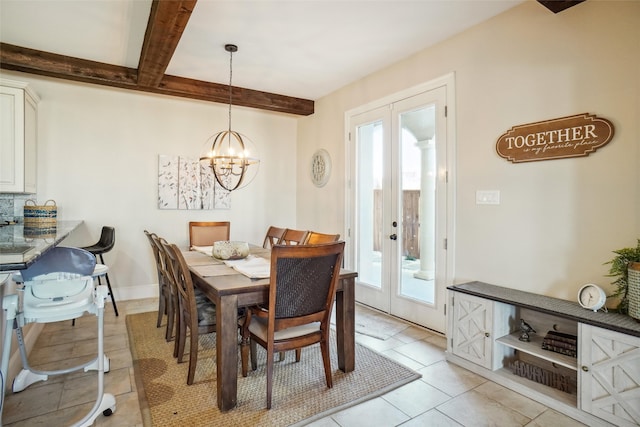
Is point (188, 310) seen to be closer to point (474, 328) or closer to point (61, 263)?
point (61, 263)

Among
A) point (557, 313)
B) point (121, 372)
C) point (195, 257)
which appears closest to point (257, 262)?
point (195, 257)

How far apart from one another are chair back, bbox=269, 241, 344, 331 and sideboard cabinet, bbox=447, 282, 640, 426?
3.53ft

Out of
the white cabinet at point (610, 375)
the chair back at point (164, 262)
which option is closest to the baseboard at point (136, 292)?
the chair back at point (164, 262)

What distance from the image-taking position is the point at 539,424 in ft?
6.44

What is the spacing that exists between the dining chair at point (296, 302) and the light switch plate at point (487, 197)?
146 centimetres

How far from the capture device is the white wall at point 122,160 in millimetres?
4000

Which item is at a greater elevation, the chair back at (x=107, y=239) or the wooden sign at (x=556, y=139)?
the wooden sign at (x=556, y=139)

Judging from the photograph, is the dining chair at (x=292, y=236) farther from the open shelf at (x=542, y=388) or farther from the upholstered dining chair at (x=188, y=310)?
the open shelf at (x=542, y=388)

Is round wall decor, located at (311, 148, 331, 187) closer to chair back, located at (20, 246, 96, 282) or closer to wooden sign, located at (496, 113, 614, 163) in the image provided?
wooden sign, located at (496, 113, 614, 163)

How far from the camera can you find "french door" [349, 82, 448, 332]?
10.8 ft

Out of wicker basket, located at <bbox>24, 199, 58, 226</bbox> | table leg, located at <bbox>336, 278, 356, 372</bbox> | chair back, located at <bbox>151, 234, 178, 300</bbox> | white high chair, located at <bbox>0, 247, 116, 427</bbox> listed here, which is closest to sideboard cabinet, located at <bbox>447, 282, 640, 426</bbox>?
table leg, located at <bbox>336, 278, 356, 372</bbox>

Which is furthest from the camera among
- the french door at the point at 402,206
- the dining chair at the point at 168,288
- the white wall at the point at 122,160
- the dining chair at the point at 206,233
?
the dining chair at the point at 206,233

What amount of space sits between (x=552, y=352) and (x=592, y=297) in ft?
1.39

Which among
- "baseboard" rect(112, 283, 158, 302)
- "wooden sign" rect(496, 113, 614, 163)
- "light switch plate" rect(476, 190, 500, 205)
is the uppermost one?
"wooden sign" rect(496, 113, 614, 163)
